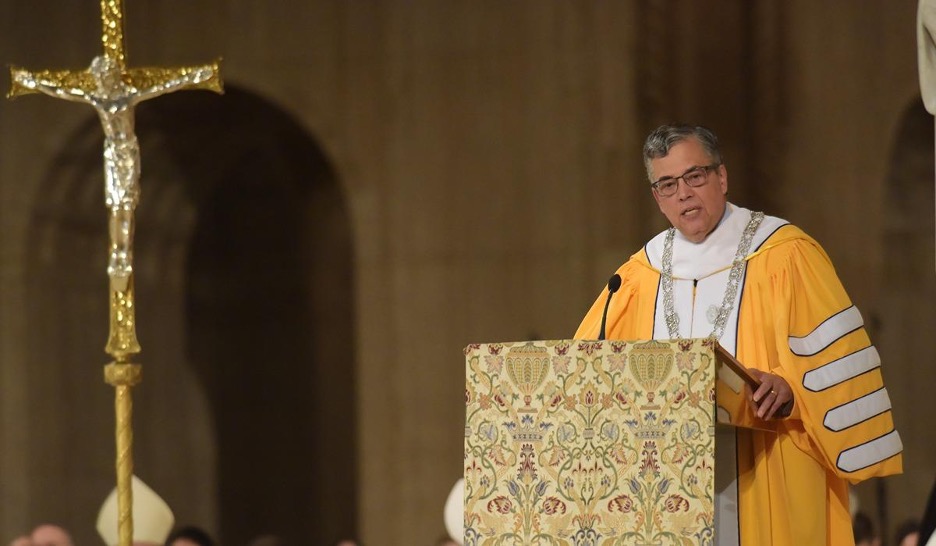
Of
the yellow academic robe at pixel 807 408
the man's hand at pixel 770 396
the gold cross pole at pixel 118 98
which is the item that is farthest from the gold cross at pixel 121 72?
the man's hand at pixel 770 396

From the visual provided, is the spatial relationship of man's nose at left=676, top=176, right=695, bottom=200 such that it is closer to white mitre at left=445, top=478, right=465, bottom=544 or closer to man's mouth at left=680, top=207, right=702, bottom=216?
man's mouth at left=680, top=207, right=702, bottom=216

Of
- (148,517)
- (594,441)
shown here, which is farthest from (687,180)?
(148,517)

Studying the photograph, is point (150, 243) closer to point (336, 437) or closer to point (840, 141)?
point (336, 437)

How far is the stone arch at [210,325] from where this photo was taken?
862cm

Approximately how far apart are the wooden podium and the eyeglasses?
723mm

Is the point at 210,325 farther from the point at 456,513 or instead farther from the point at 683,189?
the point at 683,189

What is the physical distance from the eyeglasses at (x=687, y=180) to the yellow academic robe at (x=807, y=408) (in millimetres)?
275

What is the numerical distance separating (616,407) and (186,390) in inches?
233

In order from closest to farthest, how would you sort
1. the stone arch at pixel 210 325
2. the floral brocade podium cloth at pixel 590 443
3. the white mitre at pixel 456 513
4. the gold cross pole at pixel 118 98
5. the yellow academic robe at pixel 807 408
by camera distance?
1. the floral brocade podium cloth at pixel 590 443
2. the yellow academic robe at pixel 807 408
3. the gold cross pole at pixel 118 98
4. the white mitre at pixel 456 513
5. the stone arch at pixel 210 325

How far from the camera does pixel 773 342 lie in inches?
157

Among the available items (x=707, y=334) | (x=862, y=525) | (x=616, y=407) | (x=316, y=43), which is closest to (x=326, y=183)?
(x=316, y=43)

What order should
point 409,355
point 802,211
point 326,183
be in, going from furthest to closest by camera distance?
point 326,183 → point 409,355 → point 802,211

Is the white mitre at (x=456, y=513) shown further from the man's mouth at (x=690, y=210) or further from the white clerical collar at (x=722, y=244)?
the man's mouth at (x=690, y=210)

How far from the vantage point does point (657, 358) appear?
11.0 ft
